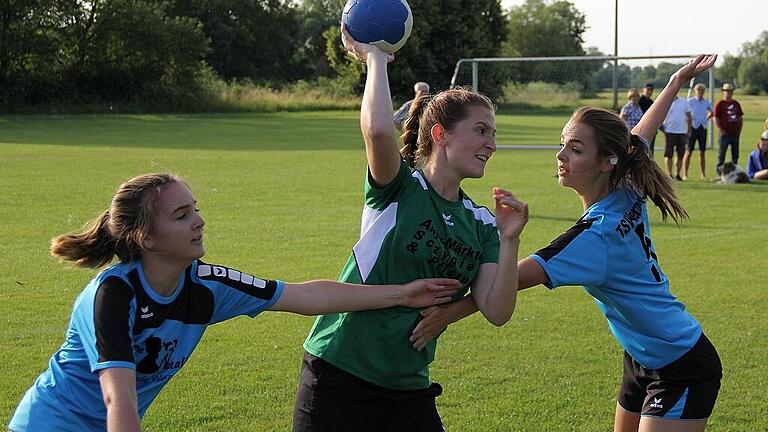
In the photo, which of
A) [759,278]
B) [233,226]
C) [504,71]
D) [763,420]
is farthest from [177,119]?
[763,420]

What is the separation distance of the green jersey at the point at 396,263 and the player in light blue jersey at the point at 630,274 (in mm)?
390

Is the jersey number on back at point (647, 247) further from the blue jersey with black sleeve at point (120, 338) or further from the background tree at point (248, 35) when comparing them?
the background tree at point (248, 35)

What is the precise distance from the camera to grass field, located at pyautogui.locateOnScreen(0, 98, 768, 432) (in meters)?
5.83

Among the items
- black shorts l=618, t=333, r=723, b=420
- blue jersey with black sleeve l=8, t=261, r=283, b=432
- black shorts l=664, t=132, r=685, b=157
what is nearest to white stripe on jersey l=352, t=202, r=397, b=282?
blue jersey with black sleeve l=8, t=261, r=283, b=432

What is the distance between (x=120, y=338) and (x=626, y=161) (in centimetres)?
233

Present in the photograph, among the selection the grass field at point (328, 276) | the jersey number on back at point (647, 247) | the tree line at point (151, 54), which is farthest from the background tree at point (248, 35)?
the jersey number on back at point (647, 247)

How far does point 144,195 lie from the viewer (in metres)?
3.39

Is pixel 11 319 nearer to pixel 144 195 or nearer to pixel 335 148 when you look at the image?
pixel 144 195

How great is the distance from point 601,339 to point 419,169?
3945 millimetres

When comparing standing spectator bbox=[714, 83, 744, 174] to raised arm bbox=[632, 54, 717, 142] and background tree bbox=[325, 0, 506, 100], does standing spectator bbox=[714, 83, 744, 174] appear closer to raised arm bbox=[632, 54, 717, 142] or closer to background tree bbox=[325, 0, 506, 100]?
raised arm bbox=[632, 54, 717, 142]

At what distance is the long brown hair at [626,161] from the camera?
169 inches

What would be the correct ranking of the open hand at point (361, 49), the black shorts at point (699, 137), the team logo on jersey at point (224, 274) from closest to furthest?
the team logo on jersey at point (224, 274) → the open hand at point (361, 49) → the black shorts at point (699, 137)

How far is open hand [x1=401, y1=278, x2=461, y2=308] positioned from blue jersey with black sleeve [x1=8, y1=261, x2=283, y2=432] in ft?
2.06

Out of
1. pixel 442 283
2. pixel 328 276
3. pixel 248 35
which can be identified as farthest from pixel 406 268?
pixel 248 35
